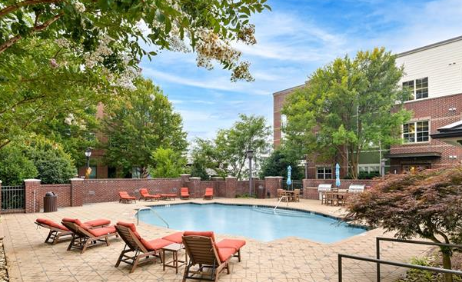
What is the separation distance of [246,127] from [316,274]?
72.1ft

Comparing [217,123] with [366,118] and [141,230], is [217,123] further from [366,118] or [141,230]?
[141,230]

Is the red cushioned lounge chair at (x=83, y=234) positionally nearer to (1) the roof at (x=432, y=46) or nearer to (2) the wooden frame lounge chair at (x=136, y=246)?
(2) the wooden frame lounge chair at (x=136, y=246)

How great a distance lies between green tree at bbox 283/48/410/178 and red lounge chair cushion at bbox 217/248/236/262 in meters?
16.9

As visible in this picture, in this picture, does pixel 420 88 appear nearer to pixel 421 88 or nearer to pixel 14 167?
pixel 421 88

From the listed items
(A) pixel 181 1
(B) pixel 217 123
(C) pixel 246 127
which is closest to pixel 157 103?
(B) pixel 217 123

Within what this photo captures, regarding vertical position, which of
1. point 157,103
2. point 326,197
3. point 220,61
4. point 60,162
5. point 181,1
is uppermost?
point 157,103

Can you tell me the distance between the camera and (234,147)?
27875mm

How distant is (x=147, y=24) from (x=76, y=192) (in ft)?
58.3

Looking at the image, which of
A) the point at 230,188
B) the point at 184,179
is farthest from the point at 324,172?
the point at 184,179

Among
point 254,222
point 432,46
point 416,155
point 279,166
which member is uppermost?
point 432,46

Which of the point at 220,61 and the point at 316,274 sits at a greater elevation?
the point at 220,61

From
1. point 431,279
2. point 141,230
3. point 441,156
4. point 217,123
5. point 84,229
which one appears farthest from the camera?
point 217,123

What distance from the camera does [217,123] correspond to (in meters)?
30.5

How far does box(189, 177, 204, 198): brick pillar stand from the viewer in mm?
24391
